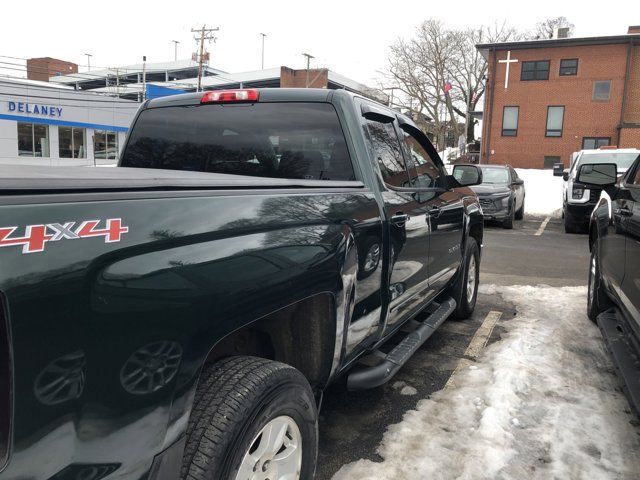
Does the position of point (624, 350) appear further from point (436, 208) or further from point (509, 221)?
point (509, 221)

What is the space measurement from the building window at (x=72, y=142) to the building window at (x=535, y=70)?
30.1 meters

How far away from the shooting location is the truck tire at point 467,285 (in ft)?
16.5

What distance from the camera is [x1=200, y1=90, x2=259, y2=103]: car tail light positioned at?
3.13 m

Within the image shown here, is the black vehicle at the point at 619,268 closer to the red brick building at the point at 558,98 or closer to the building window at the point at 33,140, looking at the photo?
the red brick building at the point at 558,98

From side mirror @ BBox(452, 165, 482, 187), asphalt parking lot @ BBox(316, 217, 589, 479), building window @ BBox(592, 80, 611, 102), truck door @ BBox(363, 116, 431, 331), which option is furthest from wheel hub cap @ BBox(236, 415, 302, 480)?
building window @ BBox(592, 80, 611, 102)

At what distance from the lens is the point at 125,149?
3.50 metres

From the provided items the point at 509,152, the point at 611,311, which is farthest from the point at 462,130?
the point at 611,311

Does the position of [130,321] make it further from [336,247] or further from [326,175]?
[326,175]

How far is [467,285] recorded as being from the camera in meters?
5.28

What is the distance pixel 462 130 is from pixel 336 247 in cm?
5643

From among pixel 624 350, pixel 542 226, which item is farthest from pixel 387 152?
pixel 542 226

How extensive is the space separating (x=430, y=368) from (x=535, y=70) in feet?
118

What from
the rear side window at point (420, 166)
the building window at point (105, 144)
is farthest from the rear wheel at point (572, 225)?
the building window at point (105, 144)

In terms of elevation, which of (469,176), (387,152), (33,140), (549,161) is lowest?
(469,176)
